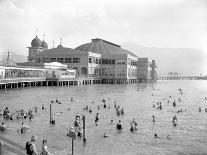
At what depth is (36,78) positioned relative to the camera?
111250 millimetres

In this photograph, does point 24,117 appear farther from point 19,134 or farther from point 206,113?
point 206,113

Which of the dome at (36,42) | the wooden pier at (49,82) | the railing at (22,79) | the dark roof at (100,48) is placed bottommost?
the wooden pier at (49,82)

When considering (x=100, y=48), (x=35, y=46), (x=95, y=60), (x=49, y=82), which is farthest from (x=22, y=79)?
(x=35, y=46)

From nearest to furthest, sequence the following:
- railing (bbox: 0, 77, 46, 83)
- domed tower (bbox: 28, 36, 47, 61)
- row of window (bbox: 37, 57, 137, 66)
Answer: railing (bbox: 0, 77, 46, 83), row of window (bbox: 37, 57, 137, 66), domed tower (bbox: 28, 36, 47, 61)

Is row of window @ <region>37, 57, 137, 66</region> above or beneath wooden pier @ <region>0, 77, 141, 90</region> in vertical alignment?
above

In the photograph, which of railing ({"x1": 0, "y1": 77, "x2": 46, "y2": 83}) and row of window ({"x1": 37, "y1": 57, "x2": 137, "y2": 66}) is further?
row of window ({"x1": 37, "y1": 57, "x2": 137, "y2": 66})

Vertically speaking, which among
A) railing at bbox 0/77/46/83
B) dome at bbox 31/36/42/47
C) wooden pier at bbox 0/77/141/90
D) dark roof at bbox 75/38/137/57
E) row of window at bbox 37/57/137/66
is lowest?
wooden pier at bbox 0/77/141/90

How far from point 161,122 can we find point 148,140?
12.1 metres

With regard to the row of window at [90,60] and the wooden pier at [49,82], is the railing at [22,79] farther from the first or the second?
the row of window at [90,60]

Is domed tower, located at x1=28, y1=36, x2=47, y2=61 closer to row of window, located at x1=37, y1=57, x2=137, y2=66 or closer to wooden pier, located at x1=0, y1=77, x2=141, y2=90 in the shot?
row of window, located at x1=37, y1=57, x2=137, y2=66

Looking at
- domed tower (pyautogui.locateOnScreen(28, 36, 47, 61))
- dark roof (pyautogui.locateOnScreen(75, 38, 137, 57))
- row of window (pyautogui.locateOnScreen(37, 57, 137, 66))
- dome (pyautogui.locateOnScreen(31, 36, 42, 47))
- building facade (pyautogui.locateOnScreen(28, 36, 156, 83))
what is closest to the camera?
building facade (pyautogui.locateOnScreen(28, 36, 156, 83))

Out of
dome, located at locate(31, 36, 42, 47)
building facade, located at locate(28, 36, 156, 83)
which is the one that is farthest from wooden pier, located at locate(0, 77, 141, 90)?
dome, located at locate(31, 36, 42, 47)

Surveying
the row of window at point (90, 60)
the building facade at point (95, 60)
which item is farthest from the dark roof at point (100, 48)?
the row of window at point (90, 60)

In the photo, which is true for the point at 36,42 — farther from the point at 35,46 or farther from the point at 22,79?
the point at 22,79
